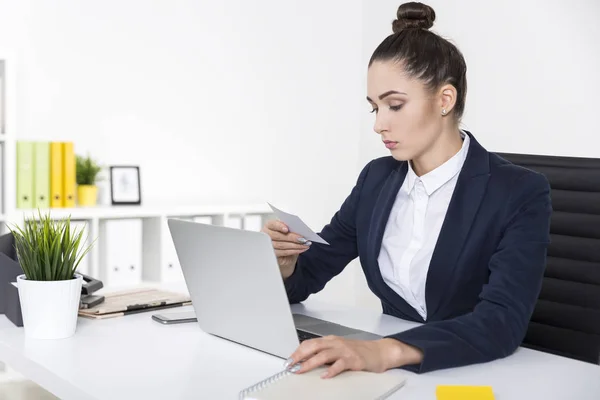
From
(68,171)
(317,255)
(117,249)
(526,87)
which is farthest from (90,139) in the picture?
(526,87)

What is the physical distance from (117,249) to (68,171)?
394 mm

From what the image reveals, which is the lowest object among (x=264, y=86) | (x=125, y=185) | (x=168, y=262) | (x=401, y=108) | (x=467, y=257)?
(x=168, y=262)

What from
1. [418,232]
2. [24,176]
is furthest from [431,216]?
[24,176]

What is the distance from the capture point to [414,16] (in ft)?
5.71

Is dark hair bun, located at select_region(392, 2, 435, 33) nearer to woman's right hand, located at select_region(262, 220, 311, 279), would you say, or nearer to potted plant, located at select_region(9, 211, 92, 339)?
woman's right hand, located at select_region(262, 220, 311, 279)

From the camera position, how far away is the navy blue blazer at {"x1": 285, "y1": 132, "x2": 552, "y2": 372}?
1.29 m

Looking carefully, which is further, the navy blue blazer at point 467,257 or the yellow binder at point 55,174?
the yellow binder at point 55,174

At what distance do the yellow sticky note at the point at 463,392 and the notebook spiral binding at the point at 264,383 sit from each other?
23 cm

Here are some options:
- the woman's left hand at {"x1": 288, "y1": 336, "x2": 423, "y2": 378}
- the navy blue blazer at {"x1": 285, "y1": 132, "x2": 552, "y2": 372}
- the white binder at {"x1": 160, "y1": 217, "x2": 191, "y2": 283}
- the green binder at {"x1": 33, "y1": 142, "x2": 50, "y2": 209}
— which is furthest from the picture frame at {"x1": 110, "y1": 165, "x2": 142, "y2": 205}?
the woman's left hand at {"x1": 288, "y1": 336, "x2": 423, "y2": 378}

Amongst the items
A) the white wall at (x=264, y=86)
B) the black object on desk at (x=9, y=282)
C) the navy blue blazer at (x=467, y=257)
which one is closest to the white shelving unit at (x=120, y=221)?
the white wall at (x=264, y=86)

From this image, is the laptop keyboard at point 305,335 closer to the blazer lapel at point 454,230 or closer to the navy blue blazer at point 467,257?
the navy blue blazer at point 467,257

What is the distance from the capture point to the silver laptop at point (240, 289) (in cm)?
119

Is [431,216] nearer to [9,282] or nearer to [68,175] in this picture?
[9,282]

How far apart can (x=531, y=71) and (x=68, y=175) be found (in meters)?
2.27
